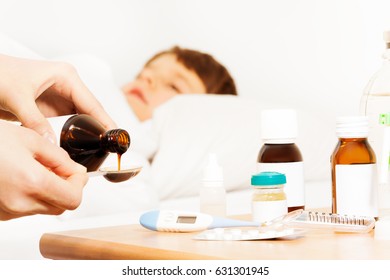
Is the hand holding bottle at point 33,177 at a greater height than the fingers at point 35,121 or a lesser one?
lesser

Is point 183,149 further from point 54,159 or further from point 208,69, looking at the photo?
point 54,159

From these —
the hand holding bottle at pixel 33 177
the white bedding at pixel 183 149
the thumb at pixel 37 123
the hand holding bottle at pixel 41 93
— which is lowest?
the white bedding at pixel 183 149

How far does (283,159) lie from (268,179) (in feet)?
A: 0.32

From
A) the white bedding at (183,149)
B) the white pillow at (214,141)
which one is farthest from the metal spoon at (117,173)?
the white pillow at (214,141)

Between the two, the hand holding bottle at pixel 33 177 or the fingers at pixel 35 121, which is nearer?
the hand holding bottle at pixel 33 177

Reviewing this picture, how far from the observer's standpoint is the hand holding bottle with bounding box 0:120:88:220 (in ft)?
2.31

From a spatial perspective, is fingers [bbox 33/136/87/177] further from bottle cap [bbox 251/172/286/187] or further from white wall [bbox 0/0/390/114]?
white wall [bbox 0/0/390/114]

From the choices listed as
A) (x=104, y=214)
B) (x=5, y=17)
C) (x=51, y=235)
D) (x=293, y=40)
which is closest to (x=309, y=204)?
(x=104, y=214)

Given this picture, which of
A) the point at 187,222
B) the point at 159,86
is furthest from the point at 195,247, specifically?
the point at 159,86

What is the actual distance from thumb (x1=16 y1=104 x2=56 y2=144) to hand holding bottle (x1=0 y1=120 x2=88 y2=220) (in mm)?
96

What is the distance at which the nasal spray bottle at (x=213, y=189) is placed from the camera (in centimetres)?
107

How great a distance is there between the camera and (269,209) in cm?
94

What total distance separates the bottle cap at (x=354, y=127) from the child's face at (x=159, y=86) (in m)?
1.44

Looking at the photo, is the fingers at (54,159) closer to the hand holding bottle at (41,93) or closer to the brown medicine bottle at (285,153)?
the hand holding bottle at (41,93)
